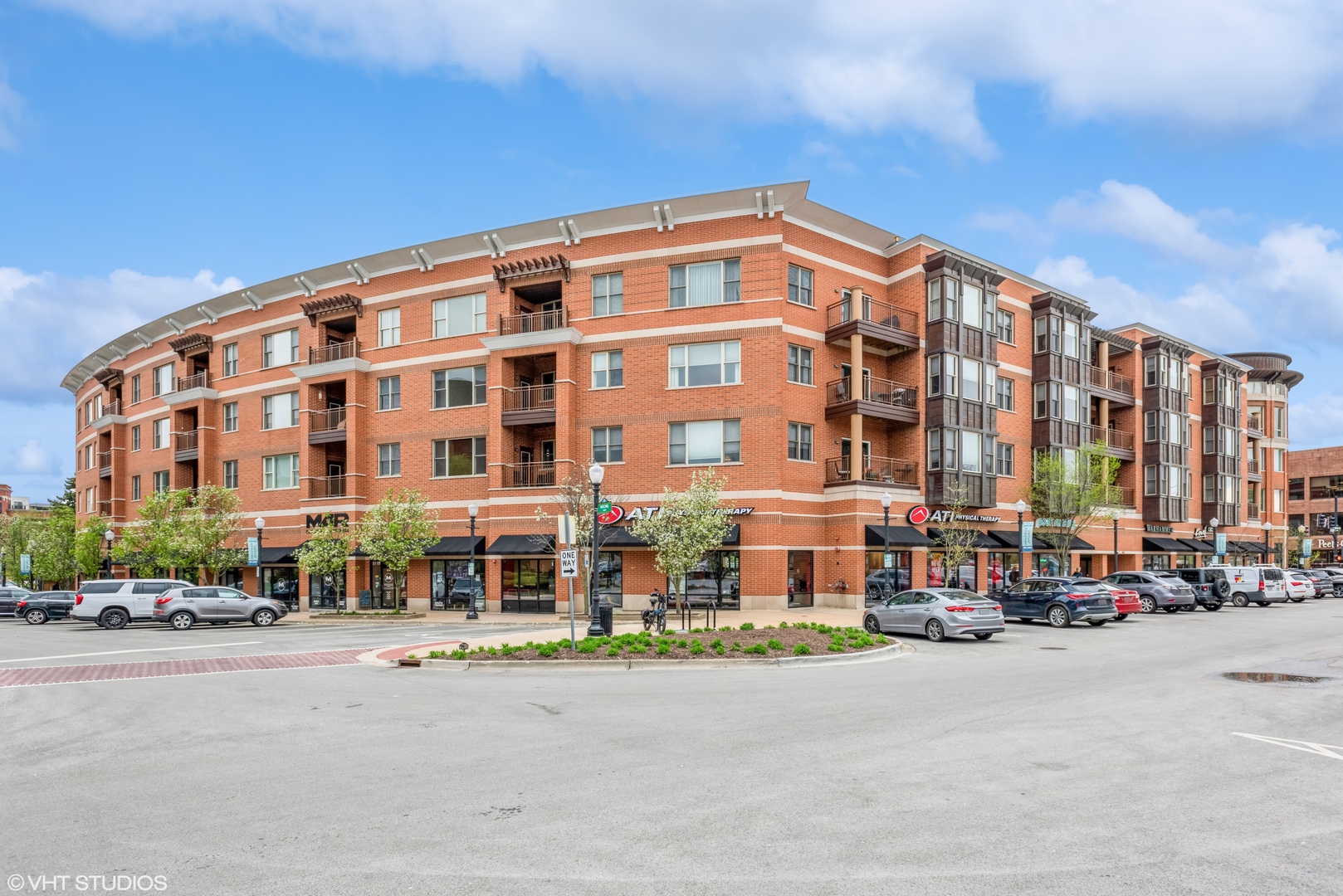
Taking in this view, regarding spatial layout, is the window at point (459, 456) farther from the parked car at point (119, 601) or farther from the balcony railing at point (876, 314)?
the balcony railing at point (876, 314)

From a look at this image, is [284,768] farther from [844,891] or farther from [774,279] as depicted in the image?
[774,279]

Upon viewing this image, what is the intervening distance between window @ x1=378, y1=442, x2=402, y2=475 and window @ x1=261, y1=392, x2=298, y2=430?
6.65 metres

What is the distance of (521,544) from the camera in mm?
36656

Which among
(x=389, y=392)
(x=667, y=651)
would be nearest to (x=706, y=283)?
(x=389, y=392)

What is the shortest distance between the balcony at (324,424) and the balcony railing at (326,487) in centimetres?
182

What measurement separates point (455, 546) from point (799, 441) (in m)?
15.7

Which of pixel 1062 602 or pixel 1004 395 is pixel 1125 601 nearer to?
pixel 1062 602

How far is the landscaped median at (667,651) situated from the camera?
17141mm

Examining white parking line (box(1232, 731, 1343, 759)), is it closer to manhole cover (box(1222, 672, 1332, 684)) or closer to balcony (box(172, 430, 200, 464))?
manhole cover (box(1222, 672, 1332, 684))

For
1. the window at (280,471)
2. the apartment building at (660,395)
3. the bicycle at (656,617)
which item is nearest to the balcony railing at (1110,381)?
the apartment building at (660,395)

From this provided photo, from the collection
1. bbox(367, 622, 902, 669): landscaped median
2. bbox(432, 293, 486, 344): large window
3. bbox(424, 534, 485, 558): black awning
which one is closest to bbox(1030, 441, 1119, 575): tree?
bbox(367, 622, 902, 669): landscaped median

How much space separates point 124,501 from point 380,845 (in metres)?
59.6

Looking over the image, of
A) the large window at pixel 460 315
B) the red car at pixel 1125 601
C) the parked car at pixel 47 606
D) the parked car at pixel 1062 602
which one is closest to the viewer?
the parked car at pixel 1062 602

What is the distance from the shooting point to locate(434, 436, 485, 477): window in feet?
128
